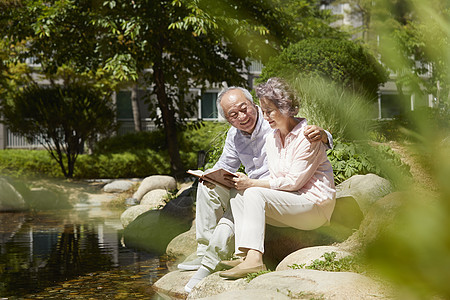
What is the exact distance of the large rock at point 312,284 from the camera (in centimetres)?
319

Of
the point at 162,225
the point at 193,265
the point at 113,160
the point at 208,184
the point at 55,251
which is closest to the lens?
the point at 208,184

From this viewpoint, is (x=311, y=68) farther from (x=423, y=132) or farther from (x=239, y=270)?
(x=423, y=132)

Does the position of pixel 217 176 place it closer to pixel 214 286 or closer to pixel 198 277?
pixel 214 286

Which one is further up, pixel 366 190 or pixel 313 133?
pixel 313 133

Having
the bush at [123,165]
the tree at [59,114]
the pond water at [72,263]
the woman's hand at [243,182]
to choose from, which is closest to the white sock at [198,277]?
the pond water at [72,263]

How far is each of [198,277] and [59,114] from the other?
13972 millimetres

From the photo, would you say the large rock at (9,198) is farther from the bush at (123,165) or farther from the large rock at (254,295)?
the large rock at (254,295)

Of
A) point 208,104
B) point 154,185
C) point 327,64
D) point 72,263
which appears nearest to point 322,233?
point 72,263

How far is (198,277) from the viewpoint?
467cm

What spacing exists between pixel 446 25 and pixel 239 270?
3.36 metres

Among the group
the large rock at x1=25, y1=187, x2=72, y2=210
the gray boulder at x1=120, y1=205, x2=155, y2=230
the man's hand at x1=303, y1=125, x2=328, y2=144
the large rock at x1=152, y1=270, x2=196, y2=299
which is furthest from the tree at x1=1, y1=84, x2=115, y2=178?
the man's hand at x1=303, y1=125, x2=328, y2=144

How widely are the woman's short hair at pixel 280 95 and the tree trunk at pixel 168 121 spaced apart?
12.9 metres

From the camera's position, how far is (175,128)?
699 inches

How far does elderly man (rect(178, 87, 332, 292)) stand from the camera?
462cm
